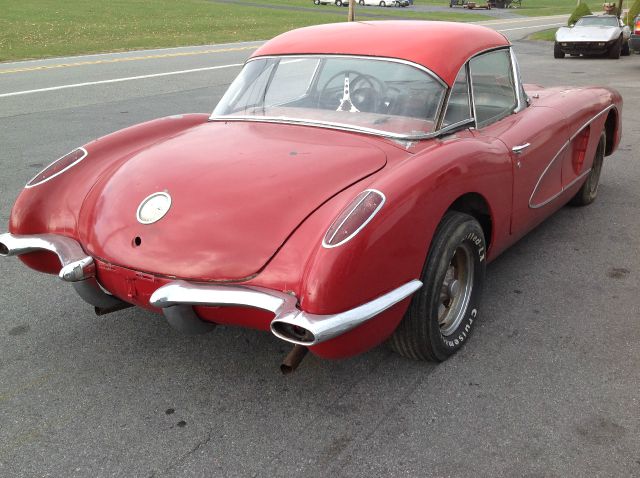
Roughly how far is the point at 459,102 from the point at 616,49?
1588cm

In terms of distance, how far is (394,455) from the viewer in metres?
2.47

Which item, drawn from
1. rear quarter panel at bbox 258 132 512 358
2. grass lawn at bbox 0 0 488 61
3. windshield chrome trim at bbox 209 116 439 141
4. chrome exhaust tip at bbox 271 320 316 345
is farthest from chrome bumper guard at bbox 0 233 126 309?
grass lawn at bbox 0 0 488 61

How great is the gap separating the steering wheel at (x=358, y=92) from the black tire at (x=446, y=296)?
0.86 metres

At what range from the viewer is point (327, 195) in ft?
8.97

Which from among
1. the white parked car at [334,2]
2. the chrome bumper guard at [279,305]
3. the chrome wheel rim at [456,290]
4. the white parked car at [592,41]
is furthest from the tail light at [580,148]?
the white parked car at [334,2]

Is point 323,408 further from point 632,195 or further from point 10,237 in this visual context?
point 632,195

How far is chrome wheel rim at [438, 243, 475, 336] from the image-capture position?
3.11m

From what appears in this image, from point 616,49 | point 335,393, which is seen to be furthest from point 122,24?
point 335,393

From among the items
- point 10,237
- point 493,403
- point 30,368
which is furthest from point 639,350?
point 10,237

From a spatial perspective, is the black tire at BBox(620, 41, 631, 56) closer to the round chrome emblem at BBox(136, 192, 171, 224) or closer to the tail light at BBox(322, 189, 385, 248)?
the tail light at BBox(322, 189, 385, 248)

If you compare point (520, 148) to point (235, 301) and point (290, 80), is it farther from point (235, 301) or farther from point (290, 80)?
point (235, 301)

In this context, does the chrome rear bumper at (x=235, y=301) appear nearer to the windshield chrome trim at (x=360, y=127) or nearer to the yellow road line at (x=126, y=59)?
the windshield chrome trim at (x=360, y=127)

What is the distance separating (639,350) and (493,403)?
923mm

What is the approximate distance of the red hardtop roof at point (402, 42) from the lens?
352cm
